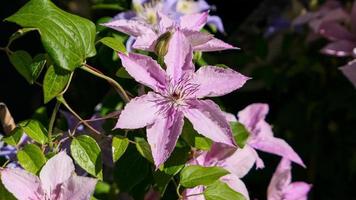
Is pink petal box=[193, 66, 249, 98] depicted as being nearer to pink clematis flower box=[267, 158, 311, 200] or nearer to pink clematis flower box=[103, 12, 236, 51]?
pink clematis flower box=[103, 12, 236, 51]

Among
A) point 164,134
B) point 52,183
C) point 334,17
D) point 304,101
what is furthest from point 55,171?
point 304,101

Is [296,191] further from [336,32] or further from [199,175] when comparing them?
[336,32]

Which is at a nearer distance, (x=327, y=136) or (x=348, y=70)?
(x=348, y=70)

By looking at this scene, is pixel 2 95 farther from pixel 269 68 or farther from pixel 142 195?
pixel 142 195

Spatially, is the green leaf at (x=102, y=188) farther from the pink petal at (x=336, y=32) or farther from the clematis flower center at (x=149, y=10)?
the pink petal at (x=336, y=32)

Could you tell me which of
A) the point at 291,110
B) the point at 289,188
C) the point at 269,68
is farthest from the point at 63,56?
the point at 291,110

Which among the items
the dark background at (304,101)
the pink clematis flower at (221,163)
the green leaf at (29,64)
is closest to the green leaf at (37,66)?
the green leaf at (29,64)
